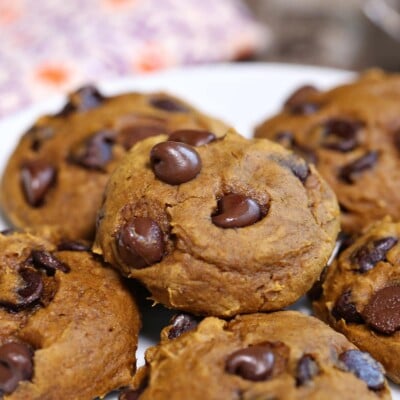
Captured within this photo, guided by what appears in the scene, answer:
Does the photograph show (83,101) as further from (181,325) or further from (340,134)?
(181,325)

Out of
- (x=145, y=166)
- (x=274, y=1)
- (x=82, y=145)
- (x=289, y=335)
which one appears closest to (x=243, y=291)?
(x=289, y=335)

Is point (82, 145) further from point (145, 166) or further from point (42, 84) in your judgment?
point (42, 84)

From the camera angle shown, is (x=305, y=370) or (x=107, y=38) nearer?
(x=305, y=370)

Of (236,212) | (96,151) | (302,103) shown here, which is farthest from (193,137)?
(302,103)

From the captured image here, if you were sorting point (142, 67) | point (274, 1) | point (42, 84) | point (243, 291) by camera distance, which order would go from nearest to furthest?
1. point (243, 291)
2. point (42, 84)
3. point (142, 67)
4. point (274, 1)

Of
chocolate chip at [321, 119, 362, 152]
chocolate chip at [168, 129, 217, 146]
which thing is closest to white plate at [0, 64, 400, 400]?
chocolate chip at [321, 119, 362, 152]
